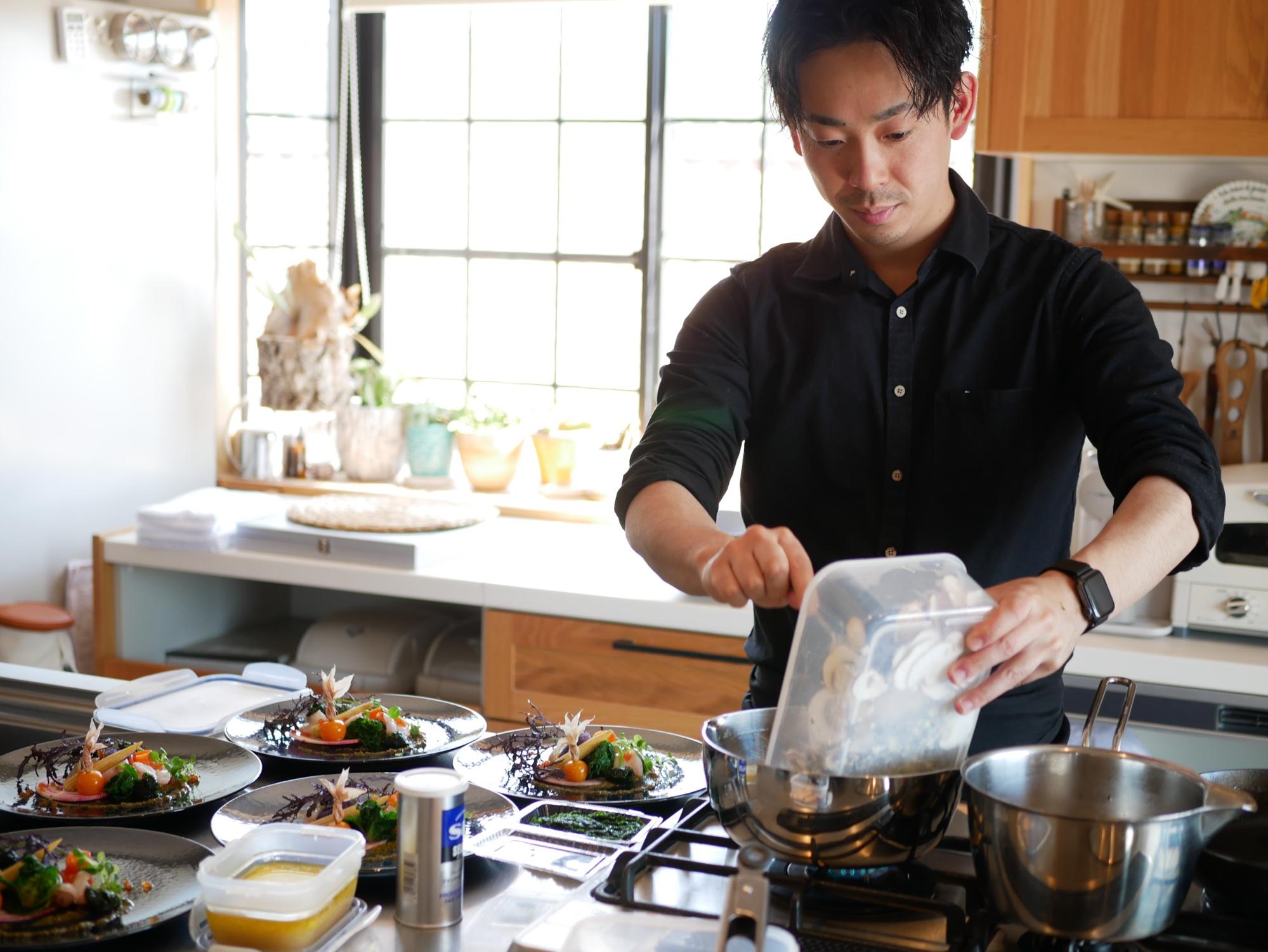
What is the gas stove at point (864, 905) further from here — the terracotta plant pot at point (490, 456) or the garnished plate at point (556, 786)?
the terracotta plant pot at point (490, 456)

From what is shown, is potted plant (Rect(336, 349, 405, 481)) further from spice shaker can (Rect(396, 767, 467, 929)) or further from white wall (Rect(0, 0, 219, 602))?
spice shaker can (Rect(396, 767, 467, 929))

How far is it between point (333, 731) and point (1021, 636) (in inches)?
34.2

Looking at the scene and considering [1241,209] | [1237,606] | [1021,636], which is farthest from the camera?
[1241,209]

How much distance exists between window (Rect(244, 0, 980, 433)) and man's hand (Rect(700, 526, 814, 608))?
2392mm

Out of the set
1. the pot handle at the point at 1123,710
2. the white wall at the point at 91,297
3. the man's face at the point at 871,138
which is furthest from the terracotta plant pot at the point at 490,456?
the pot handle at the point at 1123,710

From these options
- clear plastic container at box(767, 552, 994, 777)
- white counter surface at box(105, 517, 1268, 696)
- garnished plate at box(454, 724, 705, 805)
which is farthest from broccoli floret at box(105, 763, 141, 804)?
white counter surface at box(105, 517, 1268, 696)

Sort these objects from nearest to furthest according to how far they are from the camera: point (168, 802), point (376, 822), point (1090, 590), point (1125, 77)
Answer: point (1090, 590), point (376, 822), point (168, 802), point (1125, 77)

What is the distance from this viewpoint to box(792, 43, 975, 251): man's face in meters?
1.44

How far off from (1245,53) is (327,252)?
2.50 meters

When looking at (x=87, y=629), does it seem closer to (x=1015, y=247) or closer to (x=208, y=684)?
(x=208, y=684)

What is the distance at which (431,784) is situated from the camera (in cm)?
117

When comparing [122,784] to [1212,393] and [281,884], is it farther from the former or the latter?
[1212,393]

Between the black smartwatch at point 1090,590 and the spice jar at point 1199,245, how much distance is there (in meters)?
1.90

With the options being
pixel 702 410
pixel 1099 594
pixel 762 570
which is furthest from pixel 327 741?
pixel 1099 594
